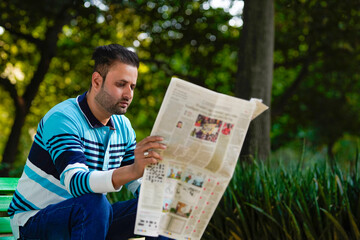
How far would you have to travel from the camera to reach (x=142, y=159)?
1.83 meters

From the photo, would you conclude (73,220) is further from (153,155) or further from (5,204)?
(5,204)

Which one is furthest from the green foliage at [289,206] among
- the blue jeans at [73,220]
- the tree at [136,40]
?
the tree at [136,40]

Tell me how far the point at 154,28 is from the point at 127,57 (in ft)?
21.4

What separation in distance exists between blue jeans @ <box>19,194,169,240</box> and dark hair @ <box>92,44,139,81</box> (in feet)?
2.05

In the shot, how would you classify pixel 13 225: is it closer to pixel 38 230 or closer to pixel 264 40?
pixel 38 230

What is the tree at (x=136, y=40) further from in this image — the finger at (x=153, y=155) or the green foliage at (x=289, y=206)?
the finger at (x=153, y=155)

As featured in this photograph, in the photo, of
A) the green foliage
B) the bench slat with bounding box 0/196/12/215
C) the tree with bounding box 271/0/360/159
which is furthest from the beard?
the tree with bounding box 271/0/360/159

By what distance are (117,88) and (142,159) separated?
18.9 inches

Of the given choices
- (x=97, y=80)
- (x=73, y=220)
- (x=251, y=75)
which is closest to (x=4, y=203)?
(x=73, y=220)

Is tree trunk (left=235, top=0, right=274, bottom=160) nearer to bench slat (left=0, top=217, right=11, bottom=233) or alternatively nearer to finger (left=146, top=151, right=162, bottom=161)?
bench slat (left=0, top=217, right=11, bottom=233)

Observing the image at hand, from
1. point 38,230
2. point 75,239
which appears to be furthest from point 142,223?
point 38,230

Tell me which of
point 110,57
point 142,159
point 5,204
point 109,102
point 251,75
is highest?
point 251,75

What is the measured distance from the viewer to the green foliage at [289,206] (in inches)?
110

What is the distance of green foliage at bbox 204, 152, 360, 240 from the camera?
9.20 feet
